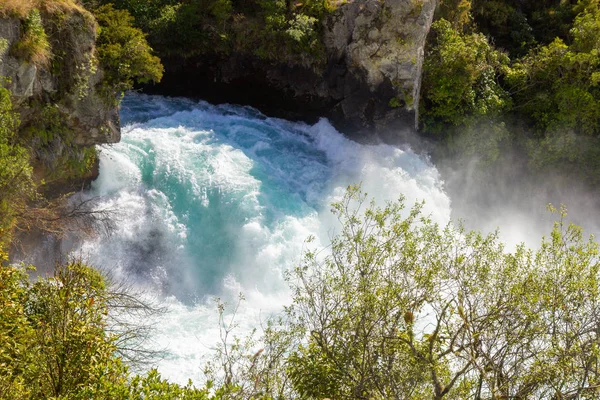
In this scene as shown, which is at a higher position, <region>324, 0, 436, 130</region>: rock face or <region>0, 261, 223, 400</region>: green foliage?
<region>324, 0, 436, 130</region>: rock face

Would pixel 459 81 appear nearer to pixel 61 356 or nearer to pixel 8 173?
pixel 8 173

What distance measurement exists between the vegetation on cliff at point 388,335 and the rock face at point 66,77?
21.1 feet

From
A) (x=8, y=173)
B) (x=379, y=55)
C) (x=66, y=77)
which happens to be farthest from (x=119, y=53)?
(x=379, y=55)

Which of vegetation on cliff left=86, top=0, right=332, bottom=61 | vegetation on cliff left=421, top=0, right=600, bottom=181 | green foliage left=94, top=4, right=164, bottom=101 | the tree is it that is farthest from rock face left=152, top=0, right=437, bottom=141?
the tree

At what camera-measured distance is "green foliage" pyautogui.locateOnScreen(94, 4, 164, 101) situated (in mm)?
14594

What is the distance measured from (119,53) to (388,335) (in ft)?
38.4

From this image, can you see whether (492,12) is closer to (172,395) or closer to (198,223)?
(198,223)

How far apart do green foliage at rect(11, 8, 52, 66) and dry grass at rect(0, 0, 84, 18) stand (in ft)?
0.57

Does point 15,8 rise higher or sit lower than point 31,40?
higher

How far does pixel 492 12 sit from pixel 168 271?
844 inches

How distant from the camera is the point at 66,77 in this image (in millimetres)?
13828

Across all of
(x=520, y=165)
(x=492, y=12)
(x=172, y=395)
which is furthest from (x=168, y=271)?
(x=492, y=12)

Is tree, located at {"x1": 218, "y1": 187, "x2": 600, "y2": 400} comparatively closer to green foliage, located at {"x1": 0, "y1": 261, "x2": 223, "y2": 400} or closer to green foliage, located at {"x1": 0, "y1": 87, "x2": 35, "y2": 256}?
green foliage, located at {"x1": 0, "y1": 261, "x2": 223, "y2": 400}

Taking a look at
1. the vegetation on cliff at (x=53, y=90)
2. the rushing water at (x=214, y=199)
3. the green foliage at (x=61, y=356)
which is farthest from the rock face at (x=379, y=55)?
the green foliage at (x=61, y=356)
